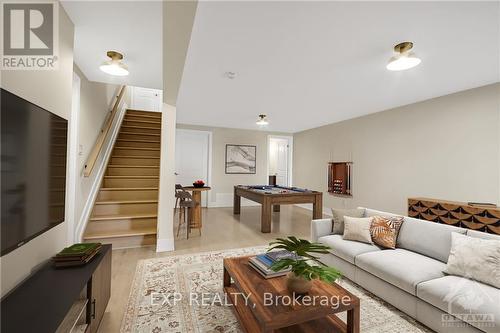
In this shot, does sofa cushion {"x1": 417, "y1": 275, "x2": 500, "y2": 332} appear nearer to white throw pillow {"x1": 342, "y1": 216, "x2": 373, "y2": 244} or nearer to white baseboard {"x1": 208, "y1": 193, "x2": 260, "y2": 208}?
white throw pillow {"x1": 342, "y1": 216, "x2": 373, "y2": 244}

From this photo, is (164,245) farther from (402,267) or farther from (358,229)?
(402,267)

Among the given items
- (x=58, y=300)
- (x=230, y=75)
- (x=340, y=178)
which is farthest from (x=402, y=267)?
(x=340, y=178)

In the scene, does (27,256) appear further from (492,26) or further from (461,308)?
(492,26)

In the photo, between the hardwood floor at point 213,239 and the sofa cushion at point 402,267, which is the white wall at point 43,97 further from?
the sofa cushion at point 402,267

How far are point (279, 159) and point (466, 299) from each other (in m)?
6.65

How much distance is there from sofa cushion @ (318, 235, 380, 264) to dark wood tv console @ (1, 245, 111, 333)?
2.25m

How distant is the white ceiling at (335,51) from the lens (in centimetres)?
176

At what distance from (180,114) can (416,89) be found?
15.1 feet

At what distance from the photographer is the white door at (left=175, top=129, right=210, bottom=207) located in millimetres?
6508

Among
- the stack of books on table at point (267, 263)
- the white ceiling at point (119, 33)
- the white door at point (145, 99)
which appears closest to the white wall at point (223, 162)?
the white door at point (145, 99)

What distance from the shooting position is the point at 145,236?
11.2 ft

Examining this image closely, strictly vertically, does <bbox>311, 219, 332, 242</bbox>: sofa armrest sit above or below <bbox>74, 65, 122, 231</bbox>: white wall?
below

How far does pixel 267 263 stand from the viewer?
5.98 ft

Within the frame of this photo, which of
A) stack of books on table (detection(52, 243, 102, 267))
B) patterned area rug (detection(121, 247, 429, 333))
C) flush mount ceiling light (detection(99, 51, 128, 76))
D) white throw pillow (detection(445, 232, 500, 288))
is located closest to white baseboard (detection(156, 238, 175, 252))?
patterned area rug (detection(121, 247, 429, 333))
